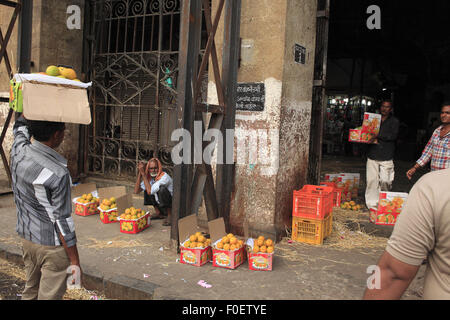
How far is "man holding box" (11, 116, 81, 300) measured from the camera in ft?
8.97

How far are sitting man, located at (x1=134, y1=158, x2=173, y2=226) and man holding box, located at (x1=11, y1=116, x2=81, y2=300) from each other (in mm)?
3420

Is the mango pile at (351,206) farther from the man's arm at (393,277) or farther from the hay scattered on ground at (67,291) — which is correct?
the man's arm at (393,277)

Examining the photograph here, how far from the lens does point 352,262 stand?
4.90m

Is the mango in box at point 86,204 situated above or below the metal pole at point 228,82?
below

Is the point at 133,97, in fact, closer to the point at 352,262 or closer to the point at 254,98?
the point at 254,98

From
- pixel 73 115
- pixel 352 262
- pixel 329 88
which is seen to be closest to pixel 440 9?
pixel 329 88

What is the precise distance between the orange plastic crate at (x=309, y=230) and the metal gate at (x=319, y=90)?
168 centimetres

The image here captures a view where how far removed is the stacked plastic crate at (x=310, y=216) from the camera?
5392 mm

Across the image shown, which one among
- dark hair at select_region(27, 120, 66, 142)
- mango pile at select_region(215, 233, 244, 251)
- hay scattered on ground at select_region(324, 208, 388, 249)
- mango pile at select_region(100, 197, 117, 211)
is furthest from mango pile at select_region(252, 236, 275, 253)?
mango pile at select_region(100, 197, 117, 211)

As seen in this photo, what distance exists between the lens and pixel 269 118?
5.54 m

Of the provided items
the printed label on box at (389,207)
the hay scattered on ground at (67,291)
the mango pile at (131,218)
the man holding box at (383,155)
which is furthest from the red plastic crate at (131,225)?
the man holding box at (383,155)

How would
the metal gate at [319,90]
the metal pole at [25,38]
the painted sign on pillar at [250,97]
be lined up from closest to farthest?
the painted sign on pillar at [250,97] < the metal gate at [319,90] < the metal pole at [25,38]

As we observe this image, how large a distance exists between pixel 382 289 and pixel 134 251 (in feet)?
12.6

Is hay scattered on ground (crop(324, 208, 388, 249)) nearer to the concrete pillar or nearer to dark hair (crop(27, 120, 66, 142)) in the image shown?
the concrete pillar
